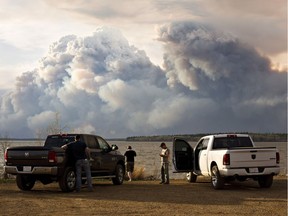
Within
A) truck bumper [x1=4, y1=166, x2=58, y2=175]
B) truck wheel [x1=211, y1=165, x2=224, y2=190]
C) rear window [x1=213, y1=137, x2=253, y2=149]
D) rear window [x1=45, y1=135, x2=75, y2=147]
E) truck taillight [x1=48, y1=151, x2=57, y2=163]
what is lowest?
truck wheel [x1=211, y1=165, x2=224, y2=190]

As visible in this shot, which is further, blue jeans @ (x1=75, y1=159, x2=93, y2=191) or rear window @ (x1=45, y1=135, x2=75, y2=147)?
rear window @ (x1=45, y1=135, x2=75, y2=147)

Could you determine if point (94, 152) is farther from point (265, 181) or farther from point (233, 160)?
point (265, 181)

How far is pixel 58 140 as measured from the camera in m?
18.4

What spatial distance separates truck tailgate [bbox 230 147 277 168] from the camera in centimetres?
1719

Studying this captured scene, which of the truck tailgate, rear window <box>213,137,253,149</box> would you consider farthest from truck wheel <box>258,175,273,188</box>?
rear window <box>213,137,253,149</box>

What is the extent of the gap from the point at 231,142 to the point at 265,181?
1842mm

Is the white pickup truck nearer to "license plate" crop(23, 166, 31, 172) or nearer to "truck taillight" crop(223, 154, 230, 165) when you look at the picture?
"truck taillight" crop(223, 154, 230, 165)

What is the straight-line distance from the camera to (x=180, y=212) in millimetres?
12289

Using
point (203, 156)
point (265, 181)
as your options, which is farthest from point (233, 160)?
point (203, 156)

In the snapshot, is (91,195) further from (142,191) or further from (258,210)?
(258,210)

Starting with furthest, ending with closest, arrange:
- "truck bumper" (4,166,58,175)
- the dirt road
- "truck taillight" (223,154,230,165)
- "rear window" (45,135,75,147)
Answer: "rear window" (45,135,75,147)
"truck taillight" (223,154,230,165)
"truck bumper" (4,166,58,175)
the dirt road

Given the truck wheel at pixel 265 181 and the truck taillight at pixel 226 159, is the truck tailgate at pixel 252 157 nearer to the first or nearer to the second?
the truck taillight at pixel 226 159

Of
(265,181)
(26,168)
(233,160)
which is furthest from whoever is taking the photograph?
(265,181)

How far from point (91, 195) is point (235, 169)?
187 inches
